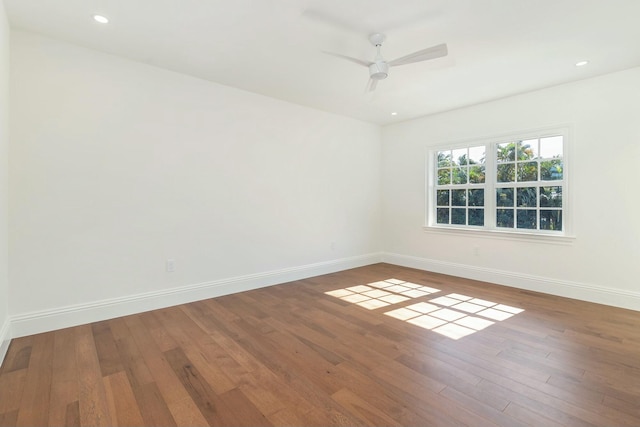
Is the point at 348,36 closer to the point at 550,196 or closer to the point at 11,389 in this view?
the point at 550,196

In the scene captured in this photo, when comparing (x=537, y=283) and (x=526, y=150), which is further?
(x=526, y=150)

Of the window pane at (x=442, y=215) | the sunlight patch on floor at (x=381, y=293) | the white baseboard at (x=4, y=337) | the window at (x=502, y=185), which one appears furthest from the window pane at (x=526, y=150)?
the white baseboard at (x=4, y=337)

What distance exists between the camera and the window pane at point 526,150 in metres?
3.99

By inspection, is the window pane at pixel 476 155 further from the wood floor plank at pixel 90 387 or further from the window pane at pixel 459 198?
the wood floor plank at pixel 90 387

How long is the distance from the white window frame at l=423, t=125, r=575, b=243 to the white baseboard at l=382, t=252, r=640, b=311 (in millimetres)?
515

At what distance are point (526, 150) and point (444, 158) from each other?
1.18 m

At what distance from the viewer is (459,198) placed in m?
4.80

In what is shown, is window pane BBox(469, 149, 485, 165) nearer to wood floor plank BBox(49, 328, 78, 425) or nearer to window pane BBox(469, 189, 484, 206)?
window pane BBox(469, 189, 484, 206)

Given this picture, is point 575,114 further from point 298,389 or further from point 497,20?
point 298,389

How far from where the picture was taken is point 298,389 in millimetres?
1838

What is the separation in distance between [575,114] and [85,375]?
5.42m

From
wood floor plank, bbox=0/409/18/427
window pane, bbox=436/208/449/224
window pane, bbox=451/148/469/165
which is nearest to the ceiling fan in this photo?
window pane, bbox=451/148/469/165

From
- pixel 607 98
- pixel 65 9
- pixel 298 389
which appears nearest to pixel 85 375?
pixel 298 389

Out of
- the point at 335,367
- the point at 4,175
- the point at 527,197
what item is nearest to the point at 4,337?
the point at 4,175
